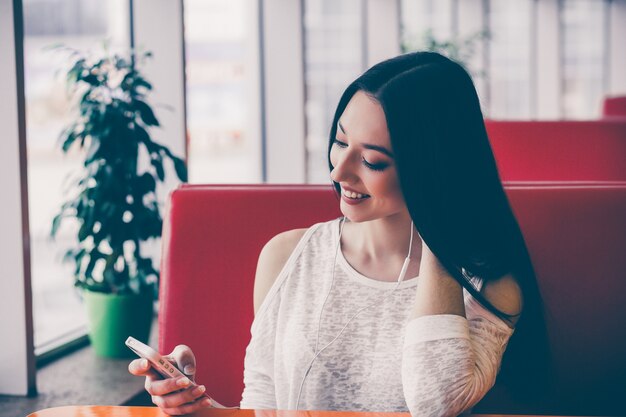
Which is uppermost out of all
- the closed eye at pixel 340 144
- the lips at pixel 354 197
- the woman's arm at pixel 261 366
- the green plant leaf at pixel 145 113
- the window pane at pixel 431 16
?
the window pane at pixel 431 16

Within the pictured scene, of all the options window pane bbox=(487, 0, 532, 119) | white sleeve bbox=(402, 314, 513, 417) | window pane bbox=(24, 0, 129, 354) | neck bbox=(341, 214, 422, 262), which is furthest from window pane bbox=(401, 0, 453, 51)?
white sleeve bbox=(402, 314, 513, 417)

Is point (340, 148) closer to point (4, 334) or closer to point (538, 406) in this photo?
point (538, 406)

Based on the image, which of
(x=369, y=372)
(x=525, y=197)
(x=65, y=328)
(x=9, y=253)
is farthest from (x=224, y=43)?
(x=369, y=372)

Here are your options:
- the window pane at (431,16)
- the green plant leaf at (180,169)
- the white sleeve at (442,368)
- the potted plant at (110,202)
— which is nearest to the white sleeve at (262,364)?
the white sleeve at (442,368)

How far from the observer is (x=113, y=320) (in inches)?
129

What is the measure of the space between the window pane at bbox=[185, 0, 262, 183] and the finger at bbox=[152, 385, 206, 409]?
3489mm

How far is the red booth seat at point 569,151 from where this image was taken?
2.92m

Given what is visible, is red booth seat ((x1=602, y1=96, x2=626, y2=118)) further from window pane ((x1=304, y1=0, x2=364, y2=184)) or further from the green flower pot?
the green flower pot

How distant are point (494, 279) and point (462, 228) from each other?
0.36 ft

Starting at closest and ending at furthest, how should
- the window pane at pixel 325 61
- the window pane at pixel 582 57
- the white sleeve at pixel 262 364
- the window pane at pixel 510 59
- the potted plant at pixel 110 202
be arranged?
the white sleeve at pixel 262 364, the potted plant at pixel 110 202, the window pane at pixel 325 61, the window pane at pixel 510 59, the window pane at pixel 582 57

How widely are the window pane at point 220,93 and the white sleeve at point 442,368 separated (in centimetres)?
344

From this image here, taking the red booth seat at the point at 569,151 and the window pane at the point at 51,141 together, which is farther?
the window pane at the point at 51,141

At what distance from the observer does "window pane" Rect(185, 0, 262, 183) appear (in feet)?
15.6

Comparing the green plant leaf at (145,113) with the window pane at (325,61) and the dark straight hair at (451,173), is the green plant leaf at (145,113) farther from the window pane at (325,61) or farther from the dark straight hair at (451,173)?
the window pane at (325,61)
